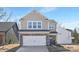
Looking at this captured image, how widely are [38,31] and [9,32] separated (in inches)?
26.1

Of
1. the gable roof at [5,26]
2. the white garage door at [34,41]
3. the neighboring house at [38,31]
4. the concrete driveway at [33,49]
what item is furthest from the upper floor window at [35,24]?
the concrete driveway at [33,49]

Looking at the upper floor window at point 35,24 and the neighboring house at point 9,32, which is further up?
the upper floor window at point 35,24

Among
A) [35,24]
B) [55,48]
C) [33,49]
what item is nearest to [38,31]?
[35,24]

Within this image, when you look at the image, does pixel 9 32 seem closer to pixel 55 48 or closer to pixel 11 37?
pixel 11 37

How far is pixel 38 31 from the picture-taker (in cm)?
580

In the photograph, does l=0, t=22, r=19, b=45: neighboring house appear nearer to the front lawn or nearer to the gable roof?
the gable roof

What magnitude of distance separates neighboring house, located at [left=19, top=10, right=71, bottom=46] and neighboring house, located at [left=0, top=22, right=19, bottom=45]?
0.13 meters

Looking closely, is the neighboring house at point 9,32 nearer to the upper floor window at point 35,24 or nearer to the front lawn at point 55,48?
the upper floor window at point 35,24

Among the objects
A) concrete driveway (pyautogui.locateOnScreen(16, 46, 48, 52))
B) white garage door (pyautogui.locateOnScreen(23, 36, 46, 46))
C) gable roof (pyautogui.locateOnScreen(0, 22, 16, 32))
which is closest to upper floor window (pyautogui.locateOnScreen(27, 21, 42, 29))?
white garage door (pyautogui.locateOnScreen(23, 36, 46, 46))

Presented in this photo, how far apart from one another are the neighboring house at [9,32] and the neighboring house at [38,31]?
0.13 meters

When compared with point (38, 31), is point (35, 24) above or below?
above

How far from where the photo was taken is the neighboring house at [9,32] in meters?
5.73
